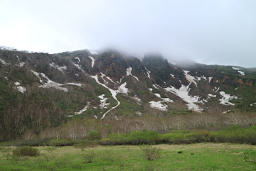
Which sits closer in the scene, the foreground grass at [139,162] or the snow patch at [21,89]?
the foreground grass at [139,162]

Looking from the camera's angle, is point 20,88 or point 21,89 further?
point 20,88

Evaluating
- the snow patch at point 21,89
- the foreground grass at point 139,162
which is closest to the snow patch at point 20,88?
the snow patch at point 21,89

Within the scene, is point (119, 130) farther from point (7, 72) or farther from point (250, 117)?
point (7, 72)

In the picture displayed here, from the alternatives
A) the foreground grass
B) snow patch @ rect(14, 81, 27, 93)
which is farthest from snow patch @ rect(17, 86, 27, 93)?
the foreground grass

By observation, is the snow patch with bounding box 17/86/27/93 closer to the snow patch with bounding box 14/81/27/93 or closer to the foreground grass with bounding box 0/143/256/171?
the snow patch with bounding box 14/81/27/93

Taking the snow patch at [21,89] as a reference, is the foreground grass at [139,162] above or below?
below

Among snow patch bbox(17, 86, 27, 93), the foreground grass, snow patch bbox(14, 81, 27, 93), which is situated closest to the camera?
the foreground grass

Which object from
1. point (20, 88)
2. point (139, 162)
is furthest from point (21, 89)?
point (139, 162)

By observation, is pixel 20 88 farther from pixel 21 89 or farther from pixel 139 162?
pixel 139 162

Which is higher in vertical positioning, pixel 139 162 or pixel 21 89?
pixel 21 89

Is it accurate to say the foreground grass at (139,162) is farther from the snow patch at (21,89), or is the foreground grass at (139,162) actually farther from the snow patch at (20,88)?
the snow patch at (20,88)

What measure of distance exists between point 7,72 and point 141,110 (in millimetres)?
135316

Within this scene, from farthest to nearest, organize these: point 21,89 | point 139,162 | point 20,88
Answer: point 20,88, point 21,89, point 139,162

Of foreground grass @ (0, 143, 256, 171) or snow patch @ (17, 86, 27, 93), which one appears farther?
snow patch @ (17, 86, 27, 93)
